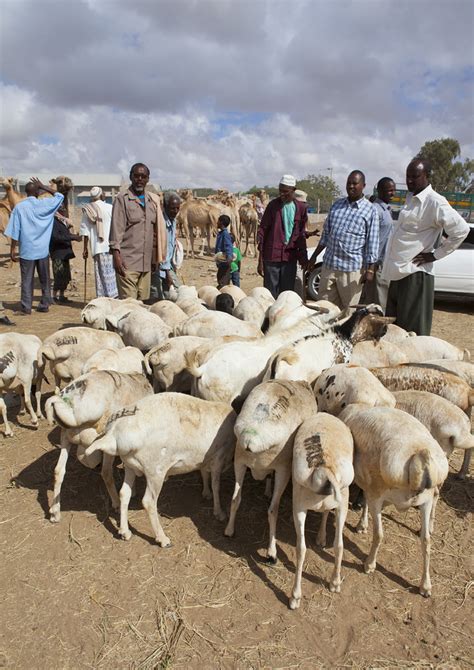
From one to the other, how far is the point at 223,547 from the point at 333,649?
1.03 meters

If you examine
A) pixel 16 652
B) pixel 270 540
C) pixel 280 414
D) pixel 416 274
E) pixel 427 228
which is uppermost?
pixel 427 228

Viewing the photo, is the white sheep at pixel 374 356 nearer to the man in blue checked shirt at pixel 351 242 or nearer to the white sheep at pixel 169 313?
the man in blue checked shirt at pixel 351 242

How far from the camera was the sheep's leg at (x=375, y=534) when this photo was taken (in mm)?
3188

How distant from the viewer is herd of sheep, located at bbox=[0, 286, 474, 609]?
304 cm

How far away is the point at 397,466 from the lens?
2971mm

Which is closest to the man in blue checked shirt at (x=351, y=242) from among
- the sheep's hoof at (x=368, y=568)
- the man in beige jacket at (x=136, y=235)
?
the man in beige jacket at (x=136, y=235)

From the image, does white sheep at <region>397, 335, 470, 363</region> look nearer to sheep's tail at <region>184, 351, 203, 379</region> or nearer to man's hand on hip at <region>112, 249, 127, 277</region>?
sheep's tail at <region>184, 351, 203, 379</region>

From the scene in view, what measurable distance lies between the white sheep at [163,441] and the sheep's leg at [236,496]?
0.26m

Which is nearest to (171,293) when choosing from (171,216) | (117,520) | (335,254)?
(171,216)

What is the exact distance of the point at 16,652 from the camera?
271cm

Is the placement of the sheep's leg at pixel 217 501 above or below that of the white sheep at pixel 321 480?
below

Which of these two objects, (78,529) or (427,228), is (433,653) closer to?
(78,529)

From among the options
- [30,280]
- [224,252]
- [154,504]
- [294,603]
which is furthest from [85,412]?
Result: [30,280]

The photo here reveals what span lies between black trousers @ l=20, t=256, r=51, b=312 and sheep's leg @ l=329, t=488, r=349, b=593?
8.63 meters
